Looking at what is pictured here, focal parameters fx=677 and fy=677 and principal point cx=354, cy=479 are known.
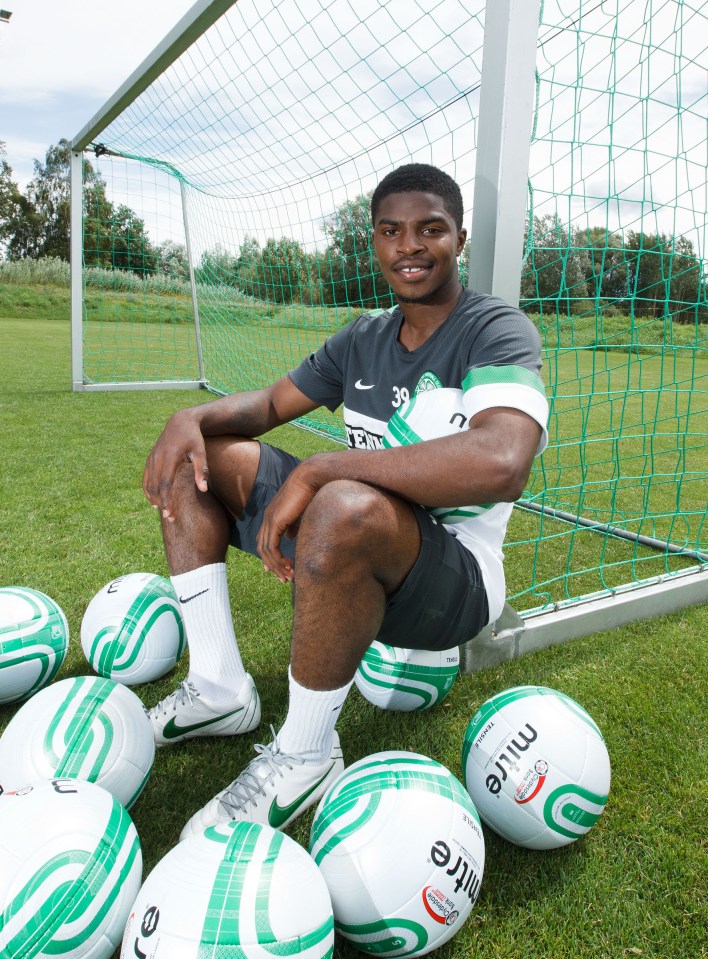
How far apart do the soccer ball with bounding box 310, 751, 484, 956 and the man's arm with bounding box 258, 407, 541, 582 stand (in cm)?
62

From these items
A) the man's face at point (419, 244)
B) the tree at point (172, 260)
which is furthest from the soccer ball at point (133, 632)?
the tree at point (172, 260)

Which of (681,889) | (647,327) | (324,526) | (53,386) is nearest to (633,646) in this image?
(681,889)

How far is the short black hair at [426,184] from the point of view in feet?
6.24

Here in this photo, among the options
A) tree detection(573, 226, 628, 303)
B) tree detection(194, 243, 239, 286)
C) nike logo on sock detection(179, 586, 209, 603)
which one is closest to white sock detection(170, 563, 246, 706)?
nike logo on sock detection(179, 586, 209, 603)

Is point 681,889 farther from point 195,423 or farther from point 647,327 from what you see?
point 647,327

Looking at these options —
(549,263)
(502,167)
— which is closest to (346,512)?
(502,167)

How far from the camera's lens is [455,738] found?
2.05 m

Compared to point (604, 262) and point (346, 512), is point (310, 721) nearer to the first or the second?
point (346, 512)

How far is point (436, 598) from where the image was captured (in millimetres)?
1670

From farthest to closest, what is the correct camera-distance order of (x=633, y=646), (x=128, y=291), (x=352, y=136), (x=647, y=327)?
(x=128, y=291) < (x=352, y=136) < (x=647, y=327) < (x=633, y=646)

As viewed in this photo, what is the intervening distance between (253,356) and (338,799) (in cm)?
759

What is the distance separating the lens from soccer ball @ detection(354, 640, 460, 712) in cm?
209

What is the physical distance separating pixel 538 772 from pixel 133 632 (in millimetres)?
1309

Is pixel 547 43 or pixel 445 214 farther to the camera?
pixel 547 43
